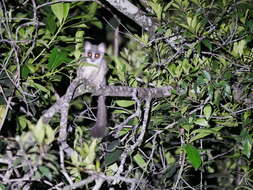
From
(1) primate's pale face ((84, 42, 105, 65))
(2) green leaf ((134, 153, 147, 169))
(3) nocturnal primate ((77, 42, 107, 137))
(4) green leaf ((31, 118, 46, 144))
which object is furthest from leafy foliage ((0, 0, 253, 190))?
(1) primate's pale face ((84, 42, 105, 65))

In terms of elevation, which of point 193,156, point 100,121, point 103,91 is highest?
point 103,91

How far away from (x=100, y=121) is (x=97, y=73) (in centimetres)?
80

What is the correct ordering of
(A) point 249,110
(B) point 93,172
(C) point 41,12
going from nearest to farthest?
1. (B) point 93,172
2. (A) point 249,110
3. (C) point 41,12

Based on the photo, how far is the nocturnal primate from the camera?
280 centimetres

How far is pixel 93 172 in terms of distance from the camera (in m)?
1.74

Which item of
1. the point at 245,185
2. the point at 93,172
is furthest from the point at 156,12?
the point at 245,185

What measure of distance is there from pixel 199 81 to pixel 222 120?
427 mm

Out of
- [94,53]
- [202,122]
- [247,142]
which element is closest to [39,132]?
[202,122]

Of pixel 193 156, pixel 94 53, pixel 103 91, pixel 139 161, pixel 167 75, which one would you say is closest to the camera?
pixel 193 156

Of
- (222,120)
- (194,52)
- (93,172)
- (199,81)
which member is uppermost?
(194,52)

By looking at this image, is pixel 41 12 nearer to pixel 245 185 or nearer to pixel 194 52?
pixel 194 52

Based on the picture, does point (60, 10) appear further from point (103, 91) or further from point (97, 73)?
point (97, 73)

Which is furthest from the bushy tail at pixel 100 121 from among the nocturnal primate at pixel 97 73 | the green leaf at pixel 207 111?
the green leaf at pixel 207 111

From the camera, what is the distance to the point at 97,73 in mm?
3574
